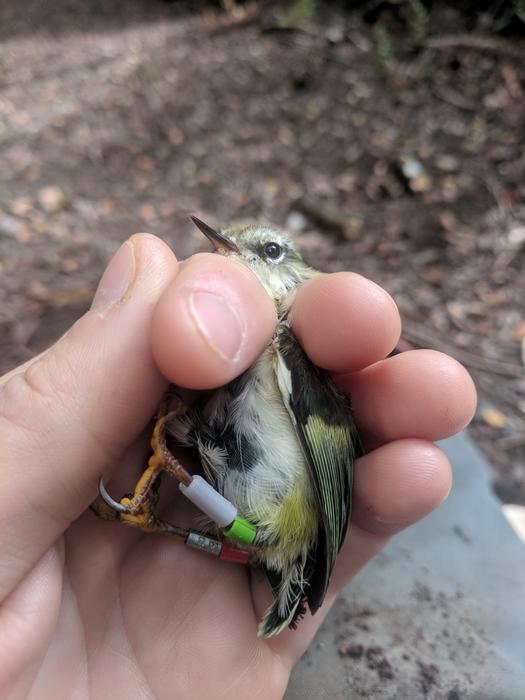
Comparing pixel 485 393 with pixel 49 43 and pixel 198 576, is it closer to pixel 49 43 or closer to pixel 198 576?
pixel 198 576

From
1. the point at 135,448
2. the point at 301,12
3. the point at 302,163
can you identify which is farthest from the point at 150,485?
the point at 301,12

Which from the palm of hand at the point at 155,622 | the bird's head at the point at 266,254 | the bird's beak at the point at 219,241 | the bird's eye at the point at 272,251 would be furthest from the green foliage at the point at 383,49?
the palm of hand at the point at 155,622

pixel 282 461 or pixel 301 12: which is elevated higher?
pixel 301 12

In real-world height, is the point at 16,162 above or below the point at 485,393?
above

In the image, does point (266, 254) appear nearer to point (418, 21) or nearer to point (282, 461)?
point (282, 461)

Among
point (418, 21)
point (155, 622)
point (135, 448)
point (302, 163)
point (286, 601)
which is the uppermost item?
point (418, 21)

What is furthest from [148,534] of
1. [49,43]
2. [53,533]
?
[49,43]
